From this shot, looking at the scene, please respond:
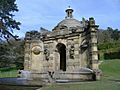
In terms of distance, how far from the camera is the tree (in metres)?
29.5

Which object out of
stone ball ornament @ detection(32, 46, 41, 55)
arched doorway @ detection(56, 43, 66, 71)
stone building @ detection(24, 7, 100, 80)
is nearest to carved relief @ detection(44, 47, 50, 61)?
stone building @ detection(24, 7, 100, 80)

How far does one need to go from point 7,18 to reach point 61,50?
28.1 feet

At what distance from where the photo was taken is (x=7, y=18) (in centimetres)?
3139

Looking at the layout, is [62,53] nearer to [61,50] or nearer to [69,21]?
[61,50]

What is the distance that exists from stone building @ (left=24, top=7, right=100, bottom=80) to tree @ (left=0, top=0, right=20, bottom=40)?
3.95 metres

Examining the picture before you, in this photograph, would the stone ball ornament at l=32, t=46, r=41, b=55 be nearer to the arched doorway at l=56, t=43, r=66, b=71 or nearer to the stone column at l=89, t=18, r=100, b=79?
the arched doorway at l=56, t=43, r=66, b=71

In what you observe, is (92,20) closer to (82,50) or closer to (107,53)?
(82,50)

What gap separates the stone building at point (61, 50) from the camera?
23795mm

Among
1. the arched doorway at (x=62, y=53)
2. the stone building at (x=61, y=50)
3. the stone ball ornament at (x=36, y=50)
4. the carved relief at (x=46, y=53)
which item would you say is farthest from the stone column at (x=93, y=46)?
the stone ball ornament at (x=36, y=50)

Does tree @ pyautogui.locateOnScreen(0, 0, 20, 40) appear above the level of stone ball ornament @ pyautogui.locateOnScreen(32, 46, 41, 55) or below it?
above

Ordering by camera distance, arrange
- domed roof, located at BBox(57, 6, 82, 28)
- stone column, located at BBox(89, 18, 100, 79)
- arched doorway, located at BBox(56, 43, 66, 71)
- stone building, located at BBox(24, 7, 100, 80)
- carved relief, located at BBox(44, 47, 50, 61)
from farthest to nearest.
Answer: domed roof, located at BBox(57, 6, 82, 28), arched doorway, located at BBox(56, 43, 66, 71), carved relief, located at BBox(44, 47, 50, 61), stone building, located at BBox(24, 7, 100, 80), stone column, located at BBox(89, 18, 100, 79)

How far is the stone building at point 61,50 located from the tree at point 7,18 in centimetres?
395

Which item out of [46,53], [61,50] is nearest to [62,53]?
[61,50]

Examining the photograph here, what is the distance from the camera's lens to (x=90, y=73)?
70.7 ft
